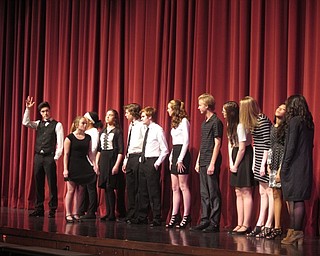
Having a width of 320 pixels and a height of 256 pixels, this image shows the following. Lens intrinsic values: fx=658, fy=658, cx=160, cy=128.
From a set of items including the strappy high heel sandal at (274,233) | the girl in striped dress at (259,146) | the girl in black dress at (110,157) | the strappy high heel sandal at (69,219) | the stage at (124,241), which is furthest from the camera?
the girl in black dress at (110,157)

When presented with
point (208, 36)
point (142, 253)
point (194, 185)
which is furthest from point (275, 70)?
point (142, 253)

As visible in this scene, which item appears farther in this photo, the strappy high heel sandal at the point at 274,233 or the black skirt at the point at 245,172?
the black skirt at the point at 245,172

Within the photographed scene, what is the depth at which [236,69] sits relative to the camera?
7.55m

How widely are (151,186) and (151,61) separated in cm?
187

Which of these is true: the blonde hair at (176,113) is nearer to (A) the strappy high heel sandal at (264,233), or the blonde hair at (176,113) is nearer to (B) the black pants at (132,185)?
(B) the black pants at (132,185)

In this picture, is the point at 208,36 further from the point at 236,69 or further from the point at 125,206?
the point at 125,206

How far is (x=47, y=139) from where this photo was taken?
27.0 ft

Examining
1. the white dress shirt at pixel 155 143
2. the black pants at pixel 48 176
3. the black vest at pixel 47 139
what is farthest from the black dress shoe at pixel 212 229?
the black vest at pixel 47 139

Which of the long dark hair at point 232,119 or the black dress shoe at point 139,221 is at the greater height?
the long dark hair at point 232,119

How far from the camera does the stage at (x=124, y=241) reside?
5391 mm

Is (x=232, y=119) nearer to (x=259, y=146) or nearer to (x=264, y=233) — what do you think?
(x=259, y=146)

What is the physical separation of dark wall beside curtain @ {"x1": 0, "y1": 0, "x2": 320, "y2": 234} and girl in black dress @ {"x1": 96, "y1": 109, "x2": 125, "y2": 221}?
616mm

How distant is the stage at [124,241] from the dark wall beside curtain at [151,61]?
0.97 meters

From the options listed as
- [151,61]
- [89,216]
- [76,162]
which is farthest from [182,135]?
[89,216]
